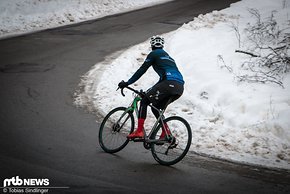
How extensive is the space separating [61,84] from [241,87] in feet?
18.6

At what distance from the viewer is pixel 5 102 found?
10164 mm

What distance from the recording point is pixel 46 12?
23344 mm

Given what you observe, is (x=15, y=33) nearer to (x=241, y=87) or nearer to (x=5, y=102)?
(x=5, y=102)

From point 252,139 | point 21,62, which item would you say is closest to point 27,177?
point 252,139

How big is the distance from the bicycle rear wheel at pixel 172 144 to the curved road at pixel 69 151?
172mm

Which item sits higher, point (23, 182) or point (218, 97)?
point (218, 97)

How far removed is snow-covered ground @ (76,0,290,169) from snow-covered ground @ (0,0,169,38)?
7925 mm

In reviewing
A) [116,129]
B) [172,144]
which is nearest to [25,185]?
[116,129]

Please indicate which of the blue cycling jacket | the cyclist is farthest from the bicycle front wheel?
the blue cycling jacket

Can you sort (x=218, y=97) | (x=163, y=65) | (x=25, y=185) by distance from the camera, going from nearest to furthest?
(x=25, y=185)
(x=163, y=65)
(x=218, y=97)

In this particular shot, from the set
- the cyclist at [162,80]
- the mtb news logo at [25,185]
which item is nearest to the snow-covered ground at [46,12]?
the cyclist at [162,80]

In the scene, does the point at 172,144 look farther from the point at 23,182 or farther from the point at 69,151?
the point at 23,182

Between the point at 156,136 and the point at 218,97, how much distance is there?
11.0 feet

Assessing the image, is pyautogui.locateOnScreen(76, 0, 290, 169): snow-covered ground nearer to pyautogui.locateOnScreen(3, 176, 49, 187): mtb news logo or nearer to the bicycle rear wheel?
the bicycle rear wheel
